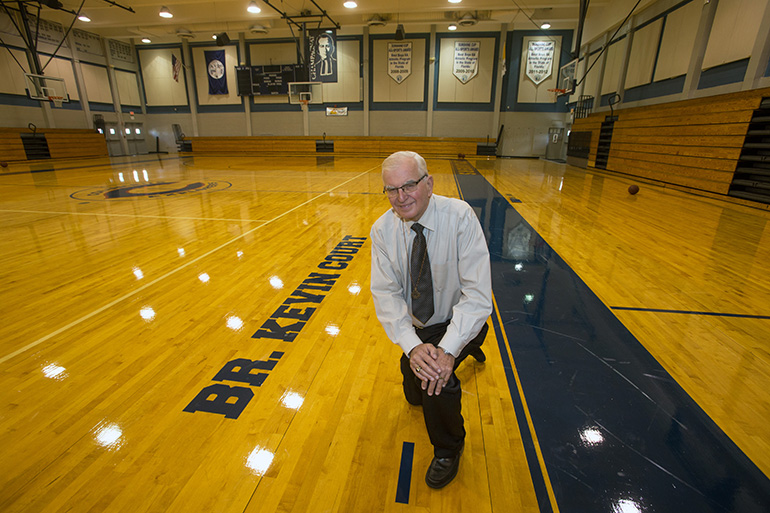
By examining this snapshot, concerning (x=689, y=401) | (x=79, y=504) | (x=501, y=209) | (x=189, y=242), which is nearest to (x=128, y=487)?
(x=79, y=504)

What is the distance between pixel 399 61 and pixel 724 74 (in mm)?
12846

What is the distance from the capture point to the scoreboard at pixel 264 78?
18.4 meters

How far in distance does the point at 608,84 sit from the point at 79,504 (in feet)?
56.1

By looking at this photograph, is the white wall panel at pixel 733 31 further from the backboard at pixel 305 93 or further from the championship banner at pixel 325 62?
the backboard at pixel 305 93

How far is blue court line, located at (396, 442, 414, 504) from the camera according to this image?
1.35 m

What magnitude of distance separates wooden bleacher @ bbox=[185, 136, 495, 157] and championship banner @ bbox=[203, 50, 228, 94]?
257 cm

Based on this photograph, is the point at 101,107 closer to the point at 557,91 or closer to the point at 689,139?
the point at 557,91

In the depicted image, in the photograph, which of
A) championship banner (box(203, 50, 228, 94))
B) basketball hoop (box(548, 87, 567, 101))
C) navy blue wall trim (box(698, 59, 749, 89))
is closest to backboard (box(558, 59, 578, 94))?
basketball hoop (box(548, 87, 567, 101))

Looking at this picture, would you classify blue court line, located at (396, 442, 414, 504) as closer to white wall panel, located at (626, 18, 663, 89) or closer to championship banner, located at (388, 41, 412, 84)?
white wall panel, located at (626, 18, 663, 89)

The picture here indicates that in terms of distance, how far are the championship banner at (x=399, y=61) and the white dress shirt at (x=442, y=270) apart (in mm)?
18395

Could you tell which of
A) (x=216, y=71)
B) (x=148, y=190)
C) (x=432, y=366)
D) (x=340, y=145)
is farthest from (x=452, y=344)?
(x=216, y=71)

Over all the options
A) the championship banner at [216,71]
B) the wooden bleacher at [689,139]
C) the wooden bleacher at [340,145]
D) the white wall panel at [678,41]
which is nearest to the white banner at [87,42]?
the championship banner at [216,71]

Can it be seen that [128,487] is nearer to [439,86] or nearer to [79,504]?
[79,504]

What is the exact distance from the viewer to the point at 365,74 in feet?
58.8
